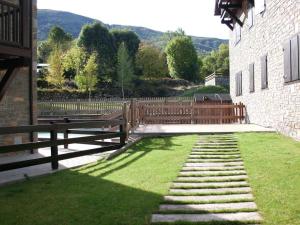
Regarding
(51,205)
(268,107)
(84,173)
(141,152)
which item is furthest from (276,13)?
(51,205)

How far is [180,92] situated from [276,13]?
1637 inches

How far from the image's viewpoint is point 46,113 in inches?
1260

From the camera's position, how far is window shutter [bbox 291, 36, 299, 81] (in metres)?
12.4

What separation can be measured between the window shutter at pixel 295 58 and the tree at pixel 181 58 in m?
53.4

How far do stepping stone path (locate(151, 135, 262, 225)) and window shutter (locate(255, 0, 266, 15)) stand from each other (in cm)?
913

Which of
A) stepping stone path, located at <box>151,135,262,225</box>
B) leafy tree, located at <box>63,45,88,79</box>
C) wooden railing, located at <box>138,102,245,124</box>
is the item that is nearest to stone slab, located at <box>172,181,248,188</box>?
stepping stone path, located at <box>151,135,262,225</box>

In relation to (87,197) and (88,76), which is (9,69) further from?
(88,76)

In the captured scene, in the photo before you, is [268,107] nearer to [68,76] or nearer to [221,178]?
[221,178]

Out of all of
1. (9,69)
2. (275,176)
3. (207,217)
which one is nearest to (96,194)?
(207,217)

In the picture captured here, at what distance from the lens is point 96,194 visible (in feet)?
22.4

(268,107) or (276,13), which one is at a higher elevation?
(276,13)

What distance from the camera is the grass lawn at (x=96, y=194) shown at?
5527 millimetres

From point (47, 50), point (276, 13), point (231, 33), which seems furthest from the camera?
point (47, 50)

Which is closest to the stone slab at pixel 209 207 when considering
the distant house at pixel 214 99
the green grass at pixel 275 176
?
the green grass at pixel 275 176
